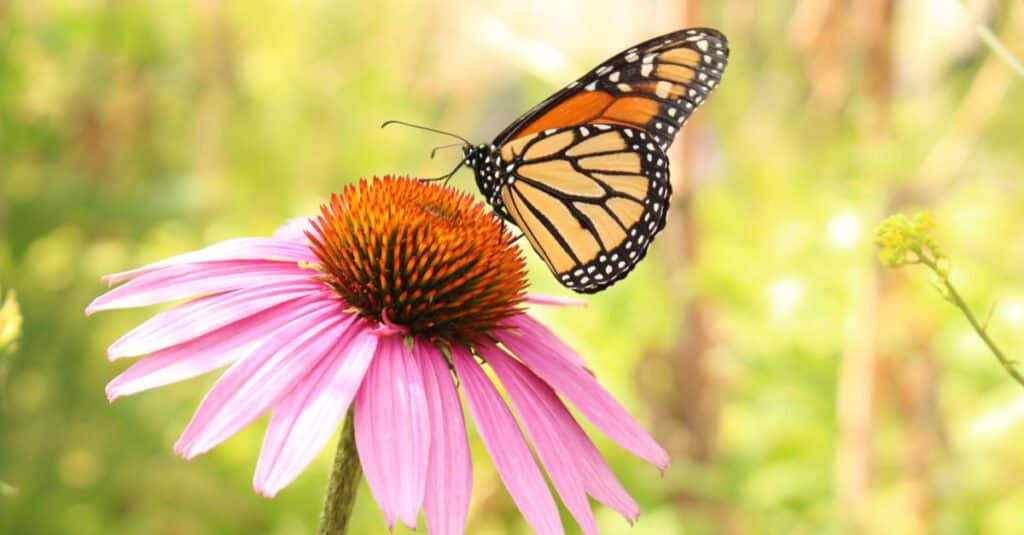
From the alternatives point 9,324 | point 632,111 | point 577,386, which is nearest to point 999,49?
point 577,386

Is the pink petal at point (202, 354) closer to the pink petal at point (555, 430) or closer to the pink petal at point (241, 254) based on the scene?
the pink petal at point (241, 254)

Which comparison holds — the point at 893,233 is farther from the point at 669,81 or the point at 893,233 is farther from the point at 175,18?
the point at 175,18

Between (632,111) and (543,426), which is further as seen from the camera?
(632,111)

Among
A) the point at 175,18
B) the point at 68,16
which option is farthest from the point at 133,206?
the point at 175,18

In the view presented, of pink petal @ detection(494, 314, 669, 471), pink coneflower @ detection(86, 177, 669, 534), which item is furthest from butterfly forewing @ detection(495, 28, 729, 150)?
pink petal @ detection(494, 314, 669, 471)

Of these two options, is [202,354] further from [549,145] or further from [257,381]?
[549,145]

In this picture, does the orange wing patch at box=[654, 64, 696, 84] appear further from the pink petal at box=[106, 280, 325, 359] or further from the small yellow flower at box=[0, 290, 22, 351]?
the small yellow flower at box=[0, 290, 22, 351]
